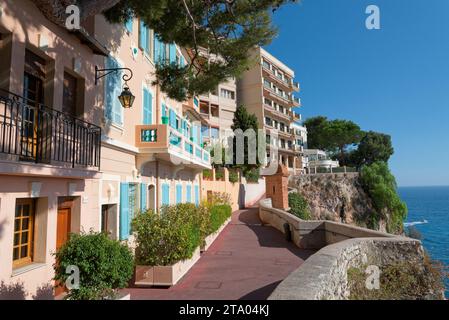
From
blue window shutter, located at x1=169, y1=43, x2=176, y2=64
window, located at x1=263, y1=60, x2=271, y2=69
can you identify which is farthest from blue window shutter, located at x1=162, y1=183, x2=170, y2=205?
window, located at x1=263, y1=60, x2=271, y2=69

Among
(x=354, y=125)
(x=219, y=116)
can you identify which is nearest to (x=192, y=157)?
(x=219, y=116)

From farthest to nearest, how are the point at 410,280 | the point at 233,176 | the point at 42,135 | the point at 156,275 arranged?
the point at 233,176 < the point at 156,275 < the point at 410,280 < the point at 42,135

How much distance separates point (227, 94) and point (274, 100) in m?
11.2

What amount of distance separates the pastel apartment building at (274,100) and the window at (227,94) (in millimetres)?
4112

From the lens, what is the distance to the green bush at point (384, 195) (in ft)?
132

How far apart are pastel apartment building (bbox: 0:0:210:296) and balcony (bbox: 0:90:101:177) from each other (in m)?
0.03

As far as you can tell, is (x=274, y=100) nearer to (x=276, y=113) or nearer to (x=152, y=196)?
(x=276, y=113)

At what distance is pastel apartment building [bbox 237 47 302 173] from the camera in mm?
48875

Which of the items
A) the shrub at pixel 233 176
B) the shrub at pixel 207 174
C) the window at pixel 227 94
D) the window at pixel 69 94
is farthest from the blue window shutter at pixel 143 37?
the window at pixel 227 94

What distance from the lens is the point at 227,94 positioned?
4544cm

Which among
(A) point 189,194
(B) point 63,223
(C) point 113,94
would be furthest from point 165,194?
(B) point 63,223

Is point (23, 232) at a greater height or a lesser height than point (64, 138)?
lesser

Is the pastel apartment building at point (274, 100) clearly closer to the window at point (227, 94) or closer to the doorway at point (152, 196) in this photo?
the window at point (227, 94)
